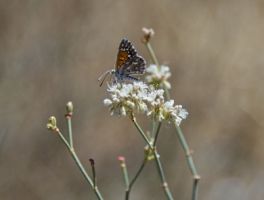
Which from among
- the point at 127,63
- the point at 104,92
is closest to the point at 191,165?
the point at 127,63

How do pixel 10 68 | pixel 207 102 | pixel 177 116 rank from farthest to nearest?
pixel 207 102 < pixel 10 68 < pixel 177 116

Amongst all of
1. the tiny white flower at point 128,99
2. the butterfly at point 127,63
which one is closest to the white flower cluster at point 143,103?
the tiny white flower at point 128,99

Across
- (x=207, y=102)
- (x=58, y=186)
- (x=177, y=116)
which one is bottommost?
(x=177, y=116)

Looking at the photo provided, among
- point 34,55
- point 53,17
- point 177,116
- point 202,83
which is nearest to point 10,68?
point 34,55

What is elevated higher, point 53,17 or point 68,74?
point 53,17

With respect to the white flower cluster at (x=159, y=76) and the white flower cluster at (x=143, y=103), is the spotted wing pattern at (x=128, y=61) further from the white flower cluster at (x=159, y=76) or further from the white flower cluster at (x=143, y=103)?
the white flower cluster at (x=159, y=76)

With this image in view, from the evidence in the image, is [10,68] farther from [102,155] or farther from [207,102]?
[207,102]

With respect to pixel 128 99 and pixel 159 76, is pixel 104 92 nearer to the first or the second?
pixel 128 99
